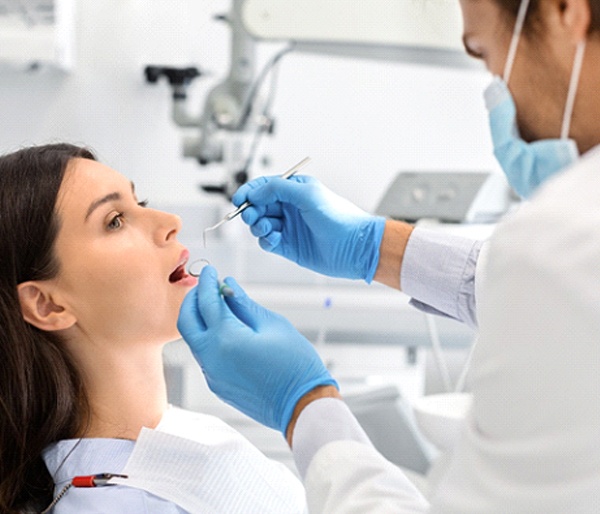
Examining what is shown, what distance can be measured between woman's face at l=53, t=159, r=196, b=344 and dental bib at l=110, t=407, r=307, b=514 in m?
0.19

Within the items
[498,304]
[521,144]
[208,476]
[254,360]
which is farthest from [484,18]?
[208,476]

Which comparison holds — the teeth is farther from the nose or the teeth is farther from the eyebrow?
the eyebrow

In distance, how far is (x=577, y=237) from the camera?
74cm

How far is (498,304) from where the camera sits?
2.58 ft

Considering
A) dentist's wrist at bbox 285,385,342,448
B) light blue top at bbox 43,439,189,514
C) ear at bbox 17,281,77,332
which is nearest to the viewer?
dentist's wrist at bbox 285,385,342,448

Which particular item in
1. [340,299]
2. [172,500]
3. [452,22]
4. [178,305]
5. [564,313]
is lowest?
[340,299]

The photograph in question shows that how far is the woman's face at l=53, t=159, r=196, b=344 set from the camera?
140 centimetres

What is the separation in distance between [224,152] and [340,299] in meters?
0.60

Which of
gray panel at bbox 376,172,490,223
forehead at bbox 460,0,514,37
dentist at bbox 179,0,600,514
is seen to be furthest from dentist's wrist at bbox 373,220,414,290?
A: gray panel at bbox 376,172,490,223

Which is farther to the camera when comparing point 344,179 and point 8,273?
point 344,179

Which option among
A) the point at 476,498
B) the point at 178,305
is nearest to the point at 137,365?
the point at 178,305

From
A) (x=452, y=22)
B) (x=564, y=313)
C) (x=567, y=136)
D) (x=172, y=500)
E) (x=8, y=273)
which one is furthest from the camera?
(x=452, y=22)

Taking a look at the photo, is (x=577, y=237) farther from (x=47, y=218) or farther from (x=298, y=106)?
(x=298, y=106)

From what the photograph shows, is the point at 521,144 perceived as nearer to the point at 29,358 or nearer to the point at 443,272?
the point at 443,272
